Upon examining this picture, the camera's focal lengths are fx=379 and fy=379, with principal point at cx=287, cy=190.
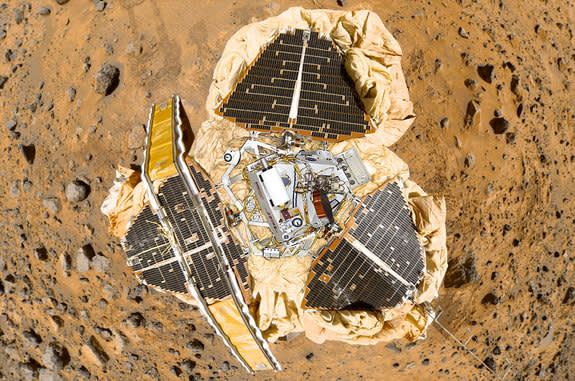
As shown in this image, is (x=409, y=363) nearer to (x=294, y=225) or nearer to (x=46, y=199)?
(x=294, y=225)

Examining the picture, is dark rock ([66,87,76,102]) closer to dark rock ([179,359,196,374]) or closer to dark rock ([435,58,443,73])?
dark rock ([179,359,196,374])

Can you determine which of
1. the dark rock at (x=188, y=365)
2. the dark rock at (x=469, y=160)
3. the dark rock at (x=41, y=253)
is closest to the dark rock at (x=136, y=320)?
the dark rock at (x=188, y=365)

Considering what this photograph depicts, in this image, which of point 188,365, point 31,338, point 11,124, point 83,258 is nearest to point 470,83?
point 188,365

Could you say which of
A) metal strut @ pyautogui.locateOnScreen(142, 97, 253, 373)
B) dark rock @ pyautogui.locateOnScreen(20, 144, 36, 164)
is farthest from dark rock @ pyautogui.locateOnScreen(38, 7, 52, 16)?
metal strut @ pyautogui.locateOnScreen(142, 97, 253, 373)

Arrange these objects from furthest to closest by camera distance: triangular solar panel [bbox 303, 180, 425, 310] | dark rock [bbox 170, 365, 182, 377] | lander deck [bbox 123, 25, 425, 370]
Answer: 1. dark rock [bbox 170, 365, 182, 377]
2. triangular solar panel [bbox 303, 180, 425, 310]
3. lander deck [bbox 123, 25, 425, 370]

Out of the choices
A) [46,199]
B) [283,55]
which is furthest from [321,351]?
[46,199]
